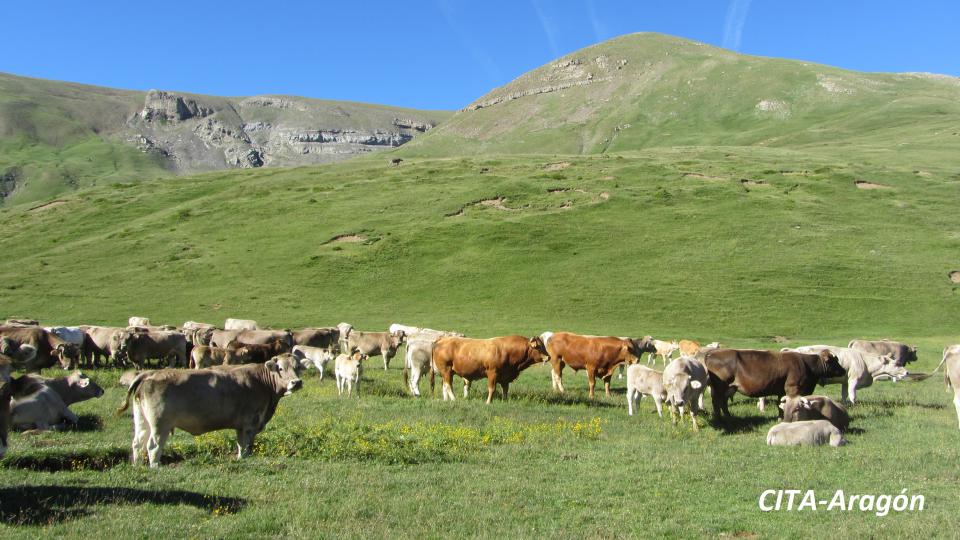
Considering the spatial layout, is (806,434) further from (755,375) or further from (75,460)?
(75,460)

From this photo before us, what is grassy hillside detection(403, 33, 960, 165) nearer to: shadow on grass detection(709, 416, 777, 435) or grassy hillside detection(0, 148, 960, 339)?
grassy hillside detection(0, 148, 960, 339)

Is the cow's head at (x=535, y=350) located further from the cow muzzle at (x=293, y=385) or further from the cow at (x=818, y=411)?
the cow muzzle at (x=293, y=385)

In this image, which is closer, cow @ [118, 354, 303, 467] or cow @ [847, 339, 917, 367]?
cow @ [118, 354, 303, 467]

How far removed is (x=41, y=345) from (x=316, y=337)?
12.3 m

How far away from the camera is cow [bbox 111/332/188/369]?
2600 centimetres

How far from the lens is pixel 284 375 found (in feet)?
41.7

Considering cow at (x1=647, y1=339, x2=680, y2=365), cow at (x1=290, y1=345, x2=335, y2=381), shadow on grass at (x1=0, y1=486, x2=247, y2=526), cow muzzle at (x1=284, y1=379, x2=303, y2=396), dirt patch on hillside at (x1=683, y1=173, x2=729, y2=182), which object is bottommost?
cow at (x1=647, y1=339, x2=680, y2=365)

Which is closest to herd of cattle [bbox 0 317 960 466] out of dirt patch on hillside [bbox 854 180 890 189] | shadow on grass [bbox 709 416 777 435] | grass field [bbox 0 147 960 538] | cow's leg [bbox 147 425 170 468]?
cow's leg [bbox 147 425 170 468]

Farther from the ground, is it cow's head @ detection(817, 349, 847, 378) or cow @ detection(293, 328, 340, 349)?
cow's head @ detection(817, 349, 847, 378)

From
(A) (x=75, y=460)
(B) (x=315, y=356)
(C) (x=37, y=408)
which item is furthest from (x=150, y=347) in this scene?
(A) (x=75, y=460)

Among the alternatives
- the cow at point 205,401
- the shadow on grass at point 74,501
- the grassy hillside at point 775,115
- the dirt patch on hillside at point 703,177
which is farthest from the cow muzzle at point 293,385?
the grassy hillside at point 775,115

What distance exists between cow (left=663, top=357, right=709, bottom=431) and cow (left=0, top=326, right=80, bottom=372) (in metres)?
19.6

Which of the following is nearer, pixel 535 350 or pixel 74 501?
pixel 74 501

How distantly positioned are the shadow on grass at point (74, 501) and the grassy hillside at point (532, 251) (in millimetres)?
31816
